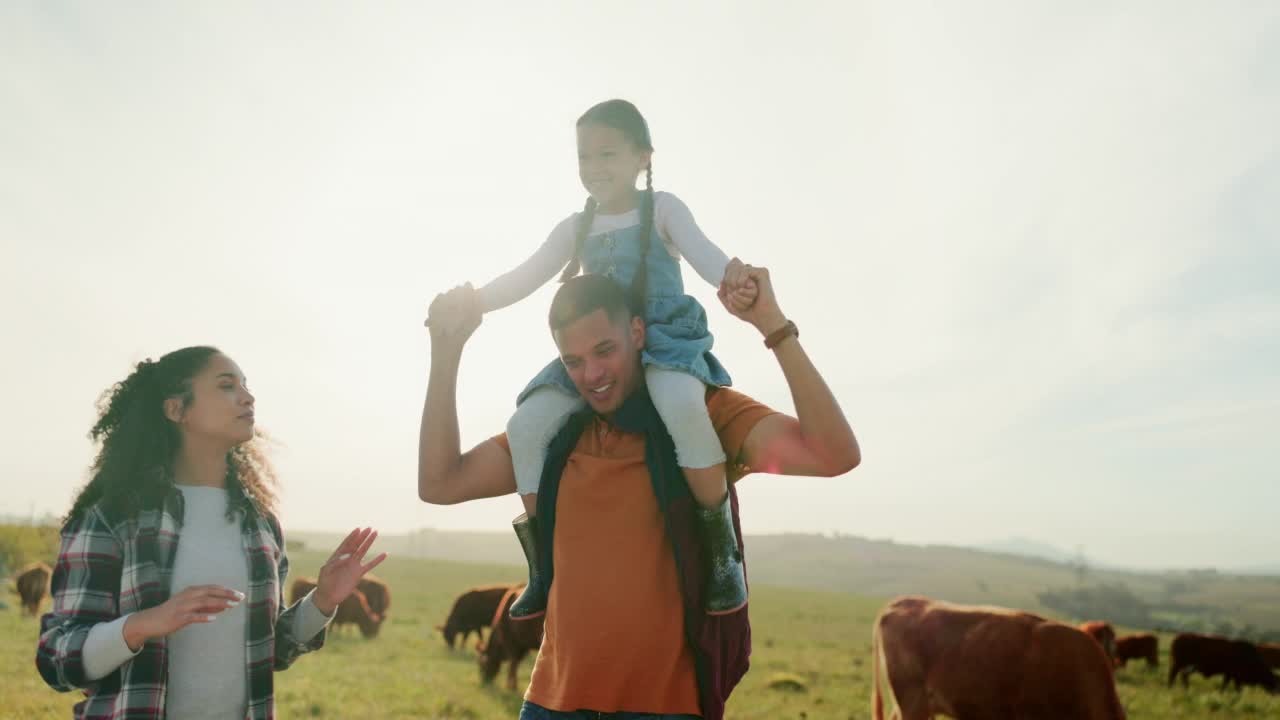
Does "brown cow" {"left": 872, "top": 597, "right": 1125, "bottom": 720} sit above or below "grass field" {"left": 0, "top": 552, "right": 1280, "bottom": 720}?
above

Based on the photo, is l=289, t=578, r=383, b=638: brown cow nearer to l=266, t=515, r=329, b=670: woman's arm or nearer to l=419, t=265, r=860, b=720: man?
l=266, t=515, r=329, b=670: woman's arm

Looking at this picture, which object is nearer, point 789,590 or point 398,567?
point 398,567

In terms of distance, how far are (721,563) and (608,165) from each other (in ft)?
5.27

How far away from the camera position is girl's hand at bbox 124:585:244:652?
2895 millimetres

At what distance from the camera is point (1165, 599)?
110750 millimetres

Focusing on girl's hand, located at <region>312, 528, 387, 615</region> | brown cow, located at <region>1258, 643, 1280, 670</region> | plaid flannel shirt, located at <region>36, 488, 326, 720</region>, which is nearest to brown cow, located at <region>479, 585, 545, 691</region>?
girl's hand, located at <region>312, 528, 387, 615</region>

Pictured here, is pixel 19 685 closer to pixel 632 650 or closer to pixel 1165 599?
pixel 632 650

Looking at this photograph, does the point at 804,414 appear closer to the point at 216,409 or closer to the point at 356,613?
the point at 216,409

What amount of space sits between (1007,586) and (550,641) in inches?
4865

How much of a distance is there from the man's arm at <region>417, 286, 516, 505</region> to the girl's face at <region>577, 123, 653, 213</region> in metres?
0.71

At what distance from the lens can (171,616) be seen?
290 centimetres

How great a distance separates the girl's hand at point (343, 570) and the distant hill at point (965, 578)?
96.6 meters

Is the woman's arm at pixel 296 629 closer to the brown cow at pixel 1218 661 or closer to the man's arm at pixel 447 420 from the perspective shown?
the man's arm at pixel 447 420

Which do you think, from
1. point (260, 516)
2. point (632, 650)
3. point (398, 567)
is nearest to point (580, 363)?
point (632, 650)
